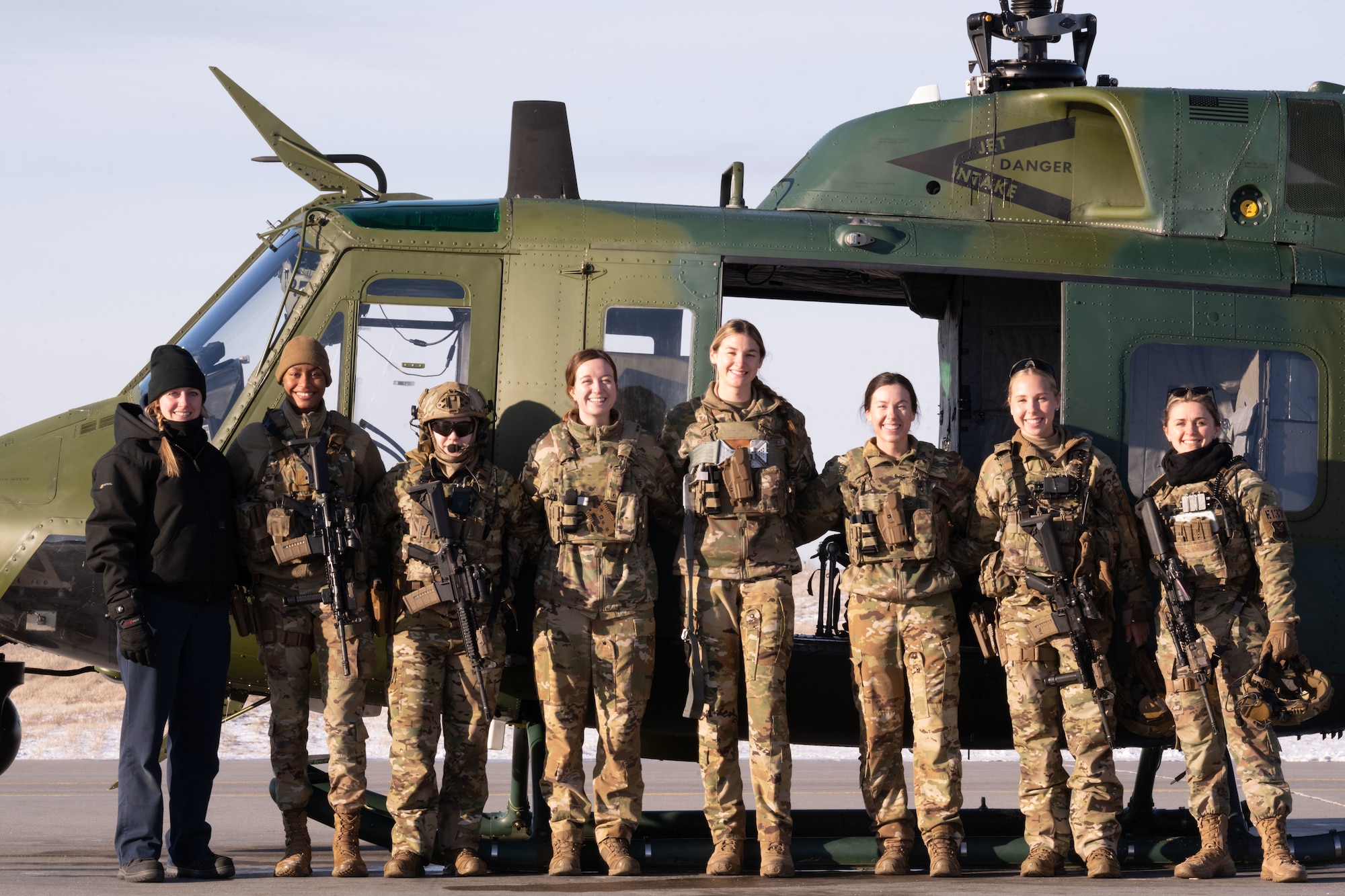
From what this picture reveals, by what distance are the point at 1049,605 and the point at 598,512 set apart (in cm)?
195

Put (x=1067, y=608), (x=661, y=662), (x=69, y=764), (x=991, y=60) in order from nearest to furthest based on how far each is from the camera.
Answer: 1. (x=1067, y=608)
2. (x=661, y=662)
3. (x=991, y=60)
4. (x=69, y=764)

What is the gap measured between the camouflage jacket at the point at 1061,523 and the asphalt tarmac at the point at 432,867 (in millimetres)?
1243

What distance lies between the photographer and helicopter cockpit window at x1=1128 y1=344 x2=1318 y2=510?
23.5 ft

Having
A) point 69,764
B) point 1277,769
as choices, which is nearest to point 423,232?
point 1277,769

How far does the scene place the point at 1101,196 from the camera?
767 cm

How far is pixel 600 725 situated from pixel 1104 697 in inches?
83.8

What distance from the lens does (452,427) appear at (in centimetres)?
653

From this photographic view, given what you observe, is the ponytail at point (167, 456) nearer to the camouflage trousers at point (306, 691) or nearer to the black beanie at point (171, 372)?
the black beanie at point (171, 372)

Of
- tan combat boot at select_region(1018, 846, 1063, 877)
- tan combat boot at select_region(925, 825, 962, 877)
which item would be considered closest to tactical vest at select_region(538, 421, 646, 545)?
tan combat boot at select_region(925, 825, 962, 877)

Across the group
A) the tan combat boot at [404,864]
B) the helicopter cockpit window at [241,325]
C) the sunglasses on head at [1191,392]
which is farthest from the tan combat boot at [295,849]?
the sunglasses on head at [1191,392]

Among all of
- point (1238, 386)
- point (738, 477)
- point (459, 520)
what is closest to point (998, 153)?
point (1238, 386)

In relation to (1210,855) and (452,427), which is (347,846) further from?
(1210,855)

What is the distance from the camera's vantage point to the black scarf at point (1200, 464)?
6.55 metres

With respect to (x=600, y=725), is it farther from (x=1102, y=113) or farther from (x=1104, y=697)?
(x=1102, y=113)
